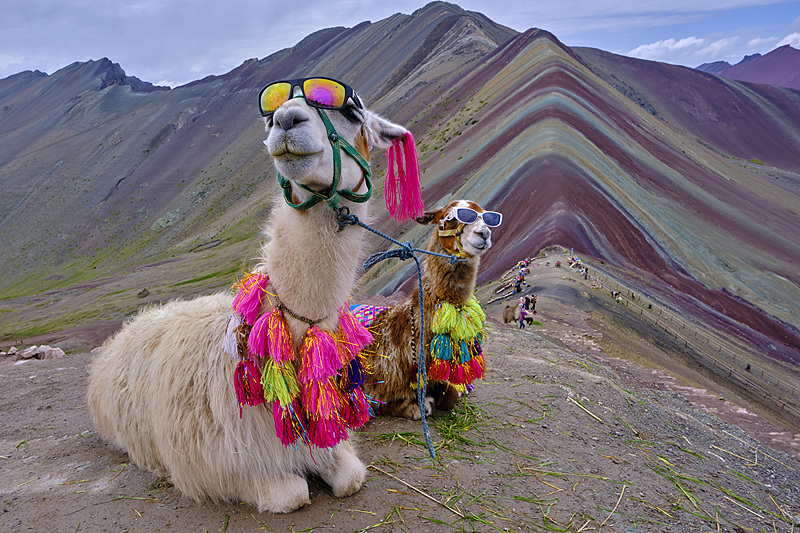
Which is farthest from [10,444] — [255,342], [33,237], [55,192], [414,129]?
[55,192]

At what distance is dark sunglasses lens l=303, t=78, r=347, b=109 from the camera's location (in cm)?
254

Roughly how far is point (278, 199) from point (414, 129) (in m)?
42.7

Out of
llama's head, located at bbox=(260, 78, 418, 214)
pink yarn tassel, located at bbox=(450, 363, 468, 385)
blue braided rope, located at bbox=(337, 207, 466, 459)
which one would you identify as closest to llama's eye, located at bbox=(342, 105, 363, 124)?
llama's head, located at bbox=(260, 78, 418, 214)

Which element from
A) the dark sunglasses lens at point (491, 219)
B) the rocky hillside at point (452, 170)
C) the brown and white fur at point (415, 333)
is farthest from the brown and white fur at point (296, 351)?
the dark sunglasses lens at point (491, 219)

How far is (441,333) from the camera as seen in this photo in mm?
4199

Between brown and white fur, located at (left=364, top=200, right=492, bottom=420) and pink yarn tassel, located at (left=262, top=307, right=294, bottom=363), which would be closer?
pink yarn tassel, located at (left=262, top=307, right=294, bottom=363)

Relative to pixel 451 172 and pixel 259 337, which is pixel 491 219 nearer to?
pixel 259 337

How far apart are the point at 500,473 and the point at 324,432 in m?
1.42

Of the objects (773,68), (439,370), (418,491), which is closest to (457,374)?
(439,370)

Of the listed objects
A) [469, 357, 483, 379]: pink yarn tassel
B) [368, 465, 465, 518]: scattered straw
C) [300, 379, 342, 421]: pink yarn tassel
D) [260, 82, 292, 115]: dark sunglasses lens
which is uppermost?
[260, 82, 292, 115]: dark sunglasses lens

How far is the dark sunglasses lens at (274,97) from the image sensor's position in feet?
8.45

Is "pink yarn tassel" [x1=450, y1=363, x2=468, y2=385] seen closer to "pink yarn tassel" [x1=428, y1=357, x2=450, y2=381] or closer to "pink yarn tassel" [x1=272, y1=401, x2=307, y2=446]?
"pink yarn tassel" [x1=428, y1=357, x2=450, y2=381]

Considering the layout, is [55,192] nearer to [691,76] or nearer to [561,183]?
[561,183]

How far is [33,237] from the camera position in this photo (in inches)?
2318
